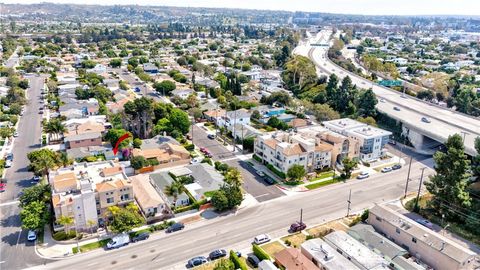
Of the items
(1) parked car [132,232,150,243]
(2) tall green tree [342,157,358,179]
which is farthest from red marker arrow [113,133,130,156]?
(2) tall green tree [342,157,358,179]

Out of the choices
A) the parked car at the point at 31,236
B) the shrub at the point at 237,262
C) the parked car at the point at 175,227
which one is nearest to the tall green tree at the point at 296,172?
the parked car at the point at 175,227

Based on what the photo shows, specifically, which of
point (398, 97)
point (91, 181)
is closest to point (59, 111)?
point (91, 181)

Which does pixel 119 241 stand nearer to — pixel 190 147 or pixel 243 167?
pixel 243 167

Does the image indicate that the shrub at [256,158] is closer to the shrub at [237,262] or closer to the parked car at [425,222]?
the parked car at [425,222]

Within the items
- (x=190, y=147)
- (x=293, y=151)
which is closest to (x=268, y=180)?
(x=293, y=151)

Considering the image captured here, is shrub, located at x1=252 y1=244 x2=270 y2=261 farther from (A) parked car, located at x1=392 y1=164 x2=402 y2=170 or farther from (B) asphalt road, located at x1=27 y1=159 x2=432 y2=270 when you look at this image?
(A) parked car, located at x1=392 y1=164 x2=402 y2=170
